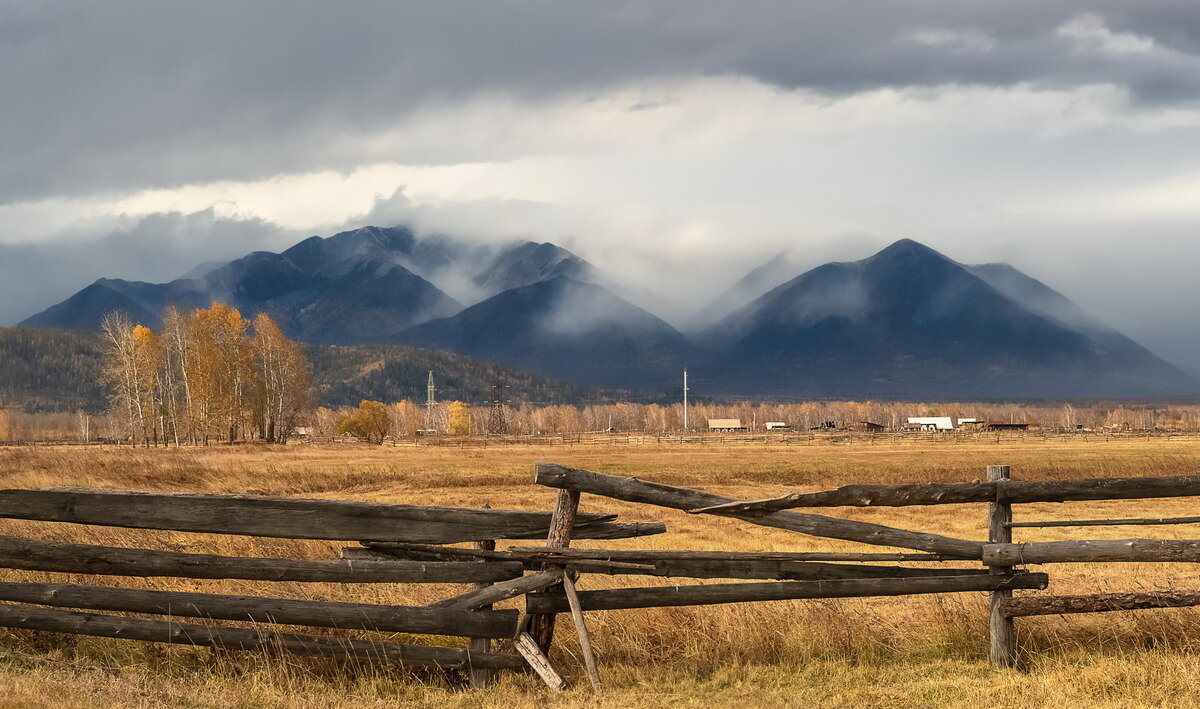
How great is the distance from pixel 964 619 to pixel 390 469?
51554 mm

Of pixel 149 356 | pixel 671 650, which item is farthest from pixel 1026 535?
pixel 149 356

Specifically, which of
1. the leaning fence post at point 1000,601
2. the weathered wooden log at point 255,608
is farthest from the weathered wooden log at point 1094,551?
the weathered wooden log at point 255,608

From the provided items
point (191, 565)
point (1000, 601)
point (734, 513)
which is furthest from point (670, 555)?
point (191, 565)

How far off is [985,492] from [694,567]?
264cm

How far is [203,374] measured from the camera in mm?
88438

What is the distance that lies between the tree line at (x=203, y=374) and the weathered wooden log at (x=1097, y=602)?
85566 millimetres

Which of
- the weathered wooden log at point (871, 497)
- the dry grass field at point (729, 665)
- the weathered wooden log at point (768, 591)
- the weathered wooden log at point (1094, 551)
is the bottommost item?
the dry grass field at point (729, 665)

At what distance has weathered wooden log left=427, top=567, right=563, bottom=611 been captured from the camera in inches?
346

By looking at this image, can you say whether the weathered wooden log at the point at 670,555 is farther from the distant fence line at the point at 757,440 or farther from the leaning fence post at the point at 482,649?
the distant fence line at the point at 757,440

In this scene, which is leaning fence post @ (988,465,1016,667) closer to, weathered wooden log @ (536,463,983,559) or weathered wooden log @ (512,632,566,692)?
weathered wooden log @ (536,463,983,559)

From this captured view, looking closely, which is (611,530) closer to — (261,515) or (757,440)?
(261,515)

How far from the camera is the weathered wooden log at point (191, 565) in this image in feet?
28.3

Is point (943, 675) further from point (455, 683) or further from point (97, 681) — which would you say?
point (97, 681)

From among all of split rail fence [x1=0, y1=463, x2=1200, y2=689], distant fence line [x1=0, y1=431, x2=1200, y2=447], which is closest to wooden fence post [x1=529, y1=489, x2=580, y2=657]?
split rail fence [x1=0, y1=463, x2=1200, y2=689]
